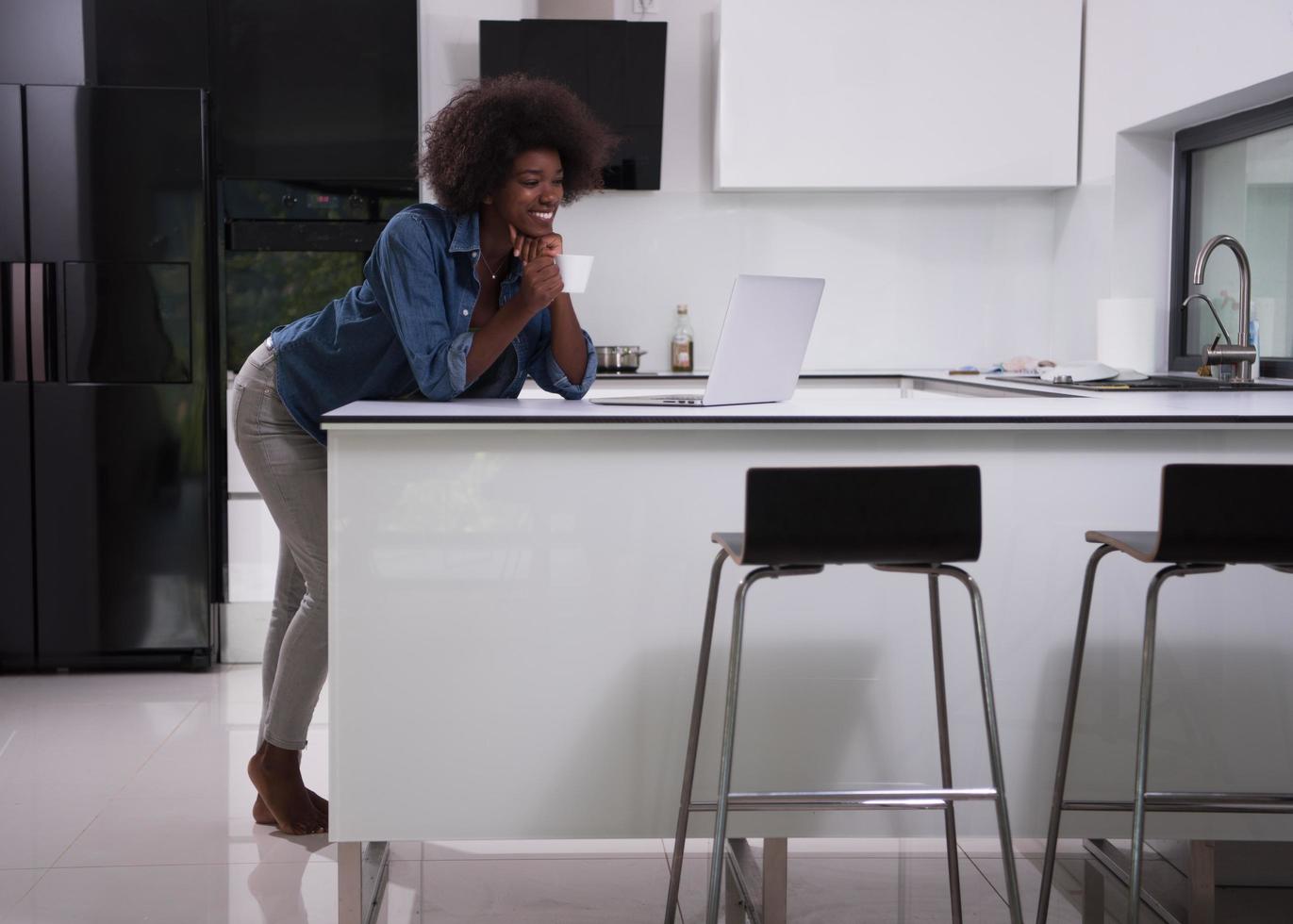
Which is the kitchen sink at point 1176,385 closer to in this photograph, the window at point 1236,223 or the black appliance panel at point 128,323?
the window at point 1236,223

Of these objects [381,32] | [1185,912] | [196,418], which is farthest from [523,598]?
[381,32]

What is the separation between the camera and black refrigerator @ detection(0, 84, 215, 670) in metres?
3.94

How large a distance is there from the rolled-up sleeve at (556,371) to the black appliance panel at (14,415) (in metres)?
2.19

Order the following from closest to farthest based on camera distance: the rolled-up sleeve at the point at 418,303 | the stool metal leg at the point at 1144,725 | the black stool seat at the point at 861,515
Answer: the black stool seat at the point at 861,515
the stool metal leg at the point at 1144,725
the rolled-up sleeve at the point at 418,303

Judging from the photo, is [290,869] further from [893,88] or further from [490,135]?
[893,88]

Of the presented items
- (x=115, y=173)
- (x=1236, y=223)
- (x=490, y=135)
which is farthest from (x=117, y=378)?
(x=1236, y=223)

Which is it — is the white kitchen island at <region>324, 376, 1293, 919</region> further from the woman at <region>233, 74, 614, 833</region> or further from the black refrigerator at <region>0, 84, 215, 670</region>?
the black refrigerator at <region>0, 84, 215, 670</region>

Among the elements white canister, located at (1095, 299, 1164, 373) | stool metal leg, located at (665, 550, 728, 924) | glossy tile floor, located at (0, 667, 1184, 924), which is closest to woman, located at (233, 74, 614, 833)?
glossy tile floor, located at (0, 667, 1184, 924)

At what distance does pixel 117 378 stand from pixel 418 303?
2148mm

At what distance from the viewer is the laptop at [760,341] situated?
219 cm

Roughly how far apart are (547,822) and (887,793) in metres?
0.63

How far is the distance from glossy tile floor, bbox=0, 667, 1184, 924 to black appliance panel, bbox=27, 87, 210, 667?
88 cm

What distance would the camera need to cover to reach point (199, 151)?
3973mm

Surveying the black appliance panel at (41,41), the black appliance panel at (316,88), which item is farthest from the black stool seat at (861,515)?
the black appliance panel at (41,41)
